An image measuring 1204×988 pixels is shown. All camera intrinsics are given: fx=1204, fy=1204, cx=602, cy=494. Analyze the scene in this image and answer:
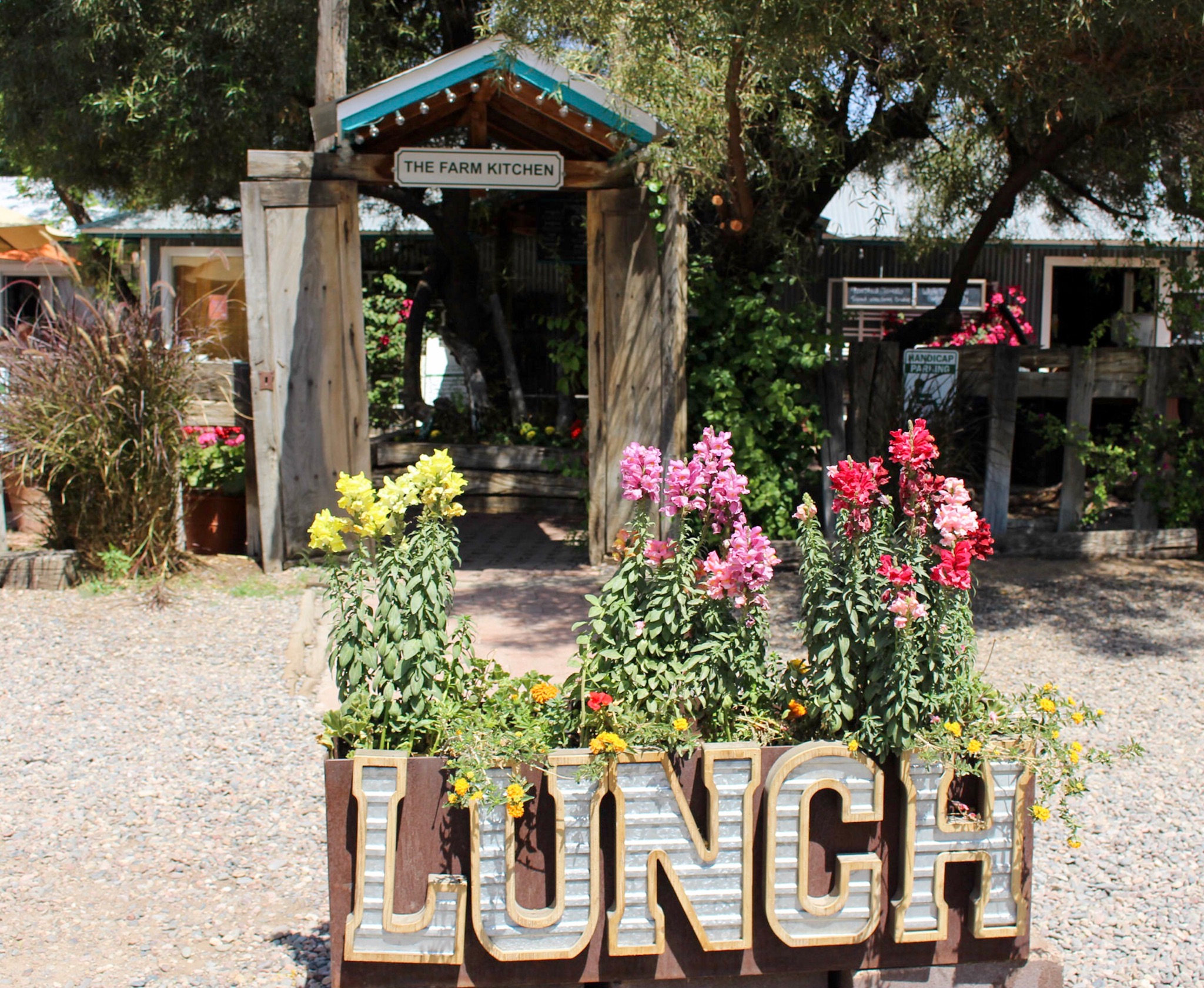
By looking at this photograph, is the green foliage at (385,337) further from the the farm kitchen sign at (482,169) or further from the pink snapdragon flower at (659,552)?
the pink snapdragon flower at (659,552)

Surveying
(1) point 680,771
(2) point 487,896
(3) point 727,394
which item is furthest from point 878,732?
(3) point 727,394

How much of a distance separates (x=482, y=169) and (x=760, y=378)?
6.97 feet

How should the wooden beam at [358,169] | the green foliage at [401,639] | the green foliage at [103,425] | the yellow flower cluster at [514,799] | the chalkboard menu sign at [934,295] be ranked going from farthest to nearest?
the chalkboard menu sign at [934,295] → the wooden beam at [358,169] → the green foliage at [103,425] → the green foliage at [401,639] → the yellow flower cluster at [514,799]

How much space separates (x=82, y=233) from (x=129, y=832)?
1406 centimetres

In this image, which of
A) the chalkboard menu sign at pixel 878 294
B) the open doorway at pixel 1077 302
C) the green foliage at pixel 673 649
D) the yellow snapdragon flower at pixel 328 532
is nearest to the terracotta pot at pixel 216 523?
the yellow snapdragon flower at pixel 328 532

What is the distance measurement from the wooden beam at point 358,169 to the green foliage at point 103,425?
1151mm

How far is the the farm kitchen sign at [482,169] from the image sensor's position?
23.4ft

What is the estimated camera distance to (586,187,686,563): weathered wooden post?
7391mm

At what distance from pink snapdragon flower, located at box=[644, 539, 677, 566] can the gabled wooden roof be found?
4.25 metres

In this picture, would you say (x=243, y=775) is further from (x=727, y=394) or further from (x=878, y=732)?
(x=727, y=394)

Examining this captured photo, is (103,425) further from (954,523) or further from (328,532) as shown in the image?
(954,523)

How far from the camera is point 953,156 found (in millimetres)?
9172

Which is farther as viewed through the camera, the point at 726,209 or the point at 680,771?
the point at 726,209

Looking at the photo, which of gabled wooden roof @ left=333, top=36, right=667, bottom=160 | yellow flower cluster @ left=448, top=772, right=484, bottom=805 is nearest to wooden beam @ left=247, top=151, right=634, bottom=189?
gabled wooden roof @ left=333, top=36, right=667, bottom=160
